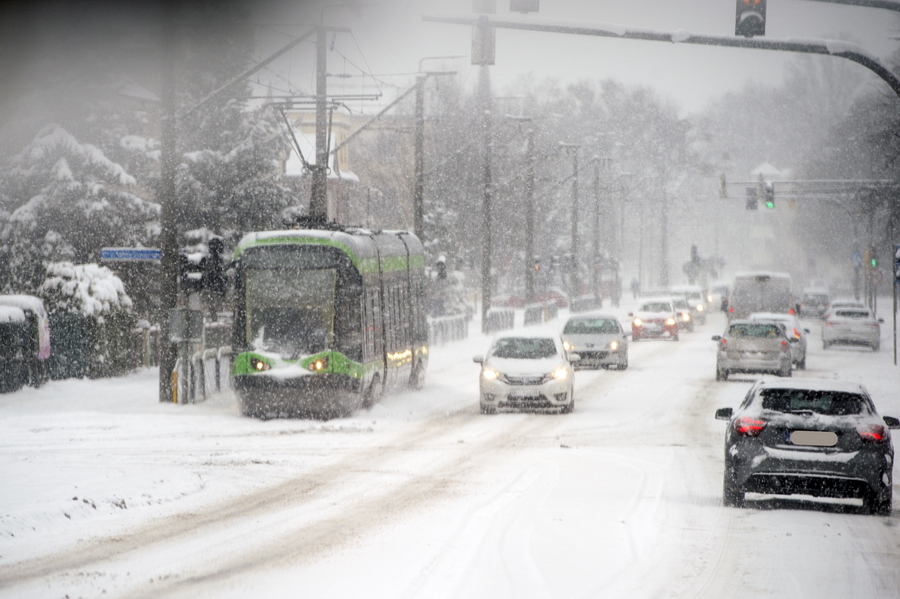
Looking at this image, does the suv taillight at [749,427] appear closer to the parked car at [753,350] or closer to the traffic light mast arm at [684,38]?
the traffic light mast arm at [684,38]

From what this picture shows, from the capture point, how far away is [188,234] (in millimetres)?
42688

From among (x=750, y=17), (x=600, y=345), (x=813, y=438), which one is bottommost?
(x=600, y=345)

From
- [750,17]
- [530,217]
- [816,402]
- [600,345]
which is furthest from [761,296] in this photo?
[816,402]

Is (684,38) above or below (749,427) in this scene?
above

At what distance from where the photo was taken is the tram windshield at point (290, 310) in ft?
68.7

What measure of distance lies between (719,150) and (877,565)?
123m

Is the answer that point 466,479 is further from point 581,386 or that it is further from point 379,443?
point 581,386

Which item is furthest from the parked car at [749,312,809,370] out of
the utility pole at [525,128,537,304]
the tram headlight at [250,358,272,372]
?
the utility pole at [525,128,537,304]

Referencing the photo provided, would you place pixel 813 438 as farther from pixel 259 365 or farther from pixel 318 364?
pixel 259 365

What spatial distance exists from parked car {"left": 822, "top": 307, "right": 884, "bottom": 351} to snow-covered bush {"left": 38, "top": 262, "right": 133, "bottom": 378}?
1103 inches

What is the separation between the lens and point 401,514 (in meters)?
11.9

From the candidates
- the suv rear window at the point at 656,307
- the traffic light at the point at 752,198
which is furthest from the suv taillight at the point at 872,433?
the traffic light at the point at 752,198

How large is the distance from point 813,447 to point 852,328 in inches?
1408

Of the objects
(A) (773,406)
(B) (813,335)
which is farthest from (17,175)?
Result: (B) (813,335)
